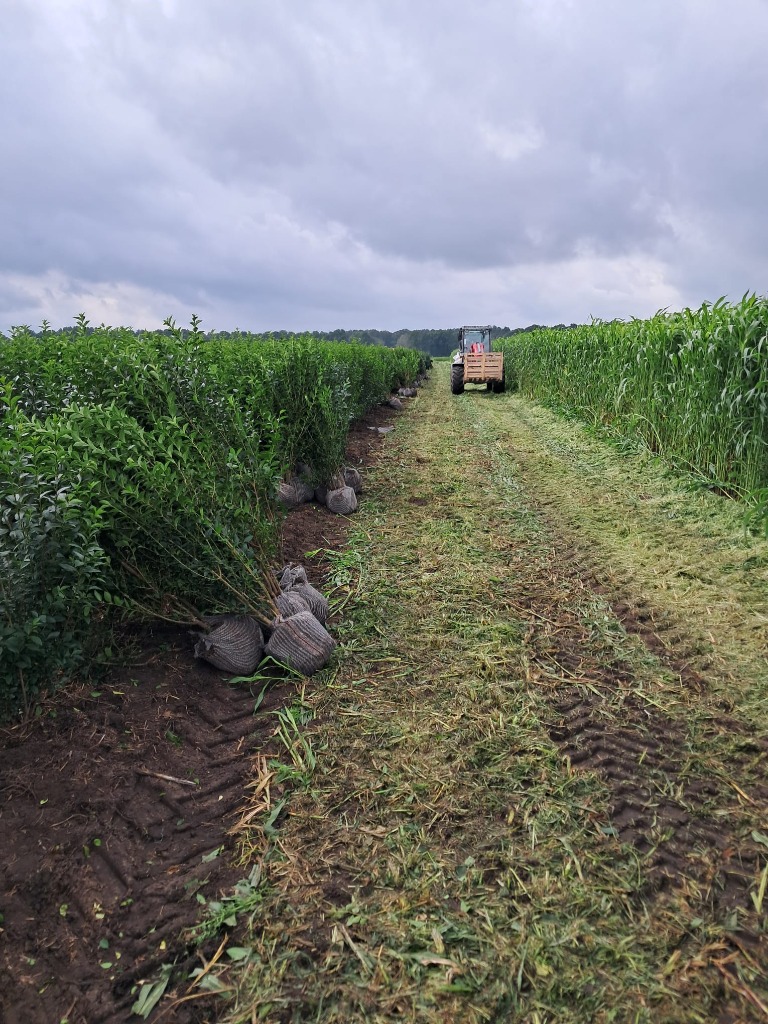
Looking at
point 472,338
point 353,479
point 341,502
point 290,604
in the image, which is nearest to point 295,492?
point 341,502

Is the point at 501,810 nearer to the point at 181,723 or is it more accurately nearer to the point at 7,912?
the point at 181,723

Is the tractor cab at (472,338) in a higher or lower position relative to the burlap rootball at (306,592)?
higher

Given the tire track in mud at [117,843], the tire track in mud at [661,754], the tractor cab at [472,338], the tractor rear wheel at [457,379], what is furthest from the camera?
the tractor cab at [472,338]

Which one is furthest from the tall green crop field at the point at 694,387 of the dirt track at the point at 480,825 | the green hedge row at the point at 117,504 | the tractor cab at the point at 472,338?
the tractor cab at the point at 472,338

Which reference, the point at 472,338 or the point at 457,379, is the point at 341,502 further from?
the point at 472,338

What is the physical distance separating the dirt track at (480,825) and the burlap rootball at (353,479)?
2.96 meters

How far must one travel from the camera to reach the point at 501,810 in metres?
2.54

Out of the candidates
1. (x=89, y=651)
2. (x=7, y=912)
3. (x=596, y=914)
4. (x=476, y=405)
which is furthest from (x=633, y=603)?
(x=476, y=405)

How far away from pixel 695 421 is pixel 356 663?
5.56 metres

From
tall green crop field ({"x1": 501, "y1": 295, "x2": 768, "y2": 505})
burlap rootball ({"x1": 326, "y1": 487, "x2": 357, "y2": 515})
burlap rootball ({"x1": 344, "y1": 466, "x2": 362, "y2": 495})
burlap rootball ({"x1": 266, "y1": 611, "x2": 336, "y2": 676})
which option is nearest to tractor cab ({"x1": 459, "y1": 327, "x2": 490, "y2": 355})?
tall green crop field ({"x1": 501, "y1": 295, "x2": 768, "y2": 505})

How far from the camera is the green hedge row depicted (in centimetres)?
284

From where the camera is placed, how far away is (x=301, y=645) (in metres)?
3.65

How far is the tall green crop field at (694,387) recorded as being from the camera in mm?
5906

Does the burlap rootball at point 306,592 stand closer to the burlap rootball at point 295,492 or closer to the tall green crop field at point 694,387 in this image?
the burlap rootball at point 295,492
